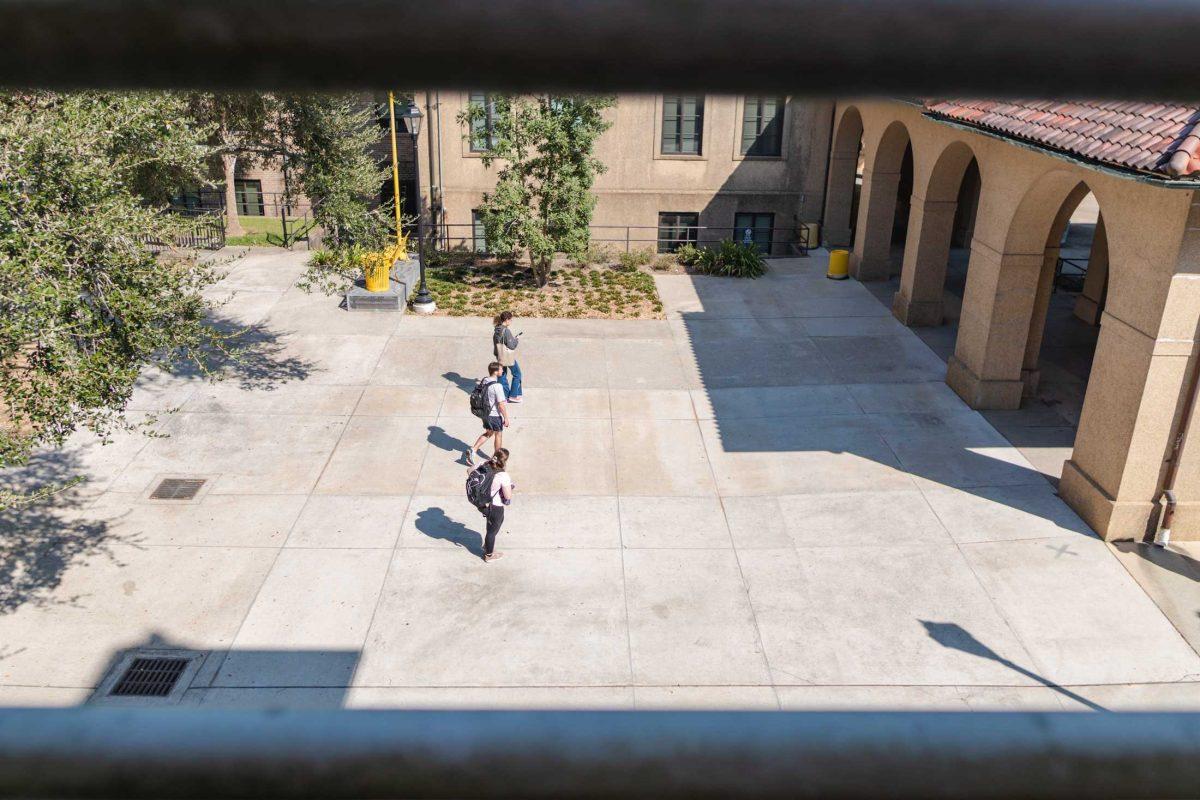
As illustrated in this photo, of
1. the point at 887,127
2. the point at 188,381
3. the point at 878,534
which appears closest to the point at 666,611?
the point at 878,534

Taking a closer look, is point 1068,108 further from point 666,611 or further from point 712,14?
point 712,14

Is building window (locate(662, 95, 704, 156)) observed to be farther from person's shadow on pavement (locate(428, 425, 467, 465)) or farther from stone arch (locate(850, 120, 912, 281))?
person's shadow on pavement (locate(428, 425, 467, 465))

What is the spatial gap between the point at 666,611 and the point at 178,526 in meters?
5.89

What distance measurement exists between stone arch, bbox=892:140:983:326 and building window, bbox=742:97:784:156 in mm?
7719

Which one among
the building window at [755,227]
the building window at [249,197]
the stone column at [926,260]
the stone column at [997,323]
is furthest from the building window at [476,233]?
the stone column at [997,323]

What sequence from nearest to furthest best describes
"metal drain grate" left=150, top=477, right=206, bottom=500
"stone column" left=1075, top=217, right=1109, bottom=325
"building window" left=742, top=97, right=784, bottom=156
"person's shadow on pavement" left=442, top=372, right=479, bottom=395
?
"metal drain grate" left=150, top=477, right=206, bottom=500, "person's shadow on pavement" left=442, top=372, right=479, bottom=395, "stone column" left=1075, top=217, right=1109, bottom=325, "building window" left=742, top=97, right=784, bottom=156

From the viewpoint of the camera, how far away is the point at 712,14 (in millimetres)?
610

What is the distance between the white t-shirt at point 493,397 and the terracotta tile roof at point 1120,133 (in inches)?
256

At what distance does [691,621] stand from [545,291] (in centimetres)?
1283

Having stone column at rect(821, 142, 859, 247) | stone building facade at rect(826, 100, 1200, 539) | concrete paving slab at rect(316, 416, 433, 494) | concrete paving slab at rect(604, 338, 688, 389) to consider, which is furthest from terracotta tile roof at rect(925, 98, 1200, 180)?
stone column at rect(821, 142, 859, 247)

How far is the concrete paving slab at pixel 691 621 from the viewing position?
9523 millimetres

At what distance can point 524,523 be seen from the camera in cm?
1200

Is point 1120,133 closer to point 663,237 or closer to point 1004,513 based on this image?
point 1004,513

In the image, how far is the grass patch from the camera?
20.3 m
